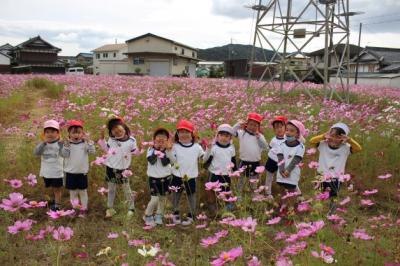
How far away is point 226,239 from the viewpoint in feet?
10.8

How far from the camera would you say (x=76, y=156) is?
3.96 metres

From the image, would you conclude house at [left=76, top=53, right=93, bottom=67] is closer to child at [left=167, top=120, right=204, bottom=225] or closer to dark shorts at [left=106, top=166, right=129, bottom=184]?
dark shorts at [left=106, top=166, right=129, bottom=184]

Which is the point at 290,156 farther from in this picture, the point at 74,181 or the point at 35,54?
the point at 35,54

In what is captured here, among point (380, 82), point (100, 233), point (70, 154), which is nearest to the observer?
point (100, 233)

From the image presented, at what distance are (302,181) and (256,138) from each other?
87 cm

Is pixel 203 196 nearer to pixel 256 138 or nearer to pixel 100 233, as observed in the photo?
pixel 256 138

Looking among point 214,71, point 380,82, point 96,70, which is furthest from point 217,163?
point 96,70

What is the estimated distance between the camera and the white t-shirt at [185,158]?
12.6ft

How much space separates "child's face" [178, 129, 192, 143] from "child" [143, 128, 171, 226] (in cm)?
13

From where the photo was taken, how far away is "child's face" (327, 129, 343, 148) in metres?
3.78

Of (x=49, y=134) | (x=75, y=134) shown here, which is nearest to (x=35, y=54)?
(x=49, y=134)

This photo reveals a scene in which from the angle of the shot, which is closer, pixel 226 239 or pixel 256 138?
pixel 226 239

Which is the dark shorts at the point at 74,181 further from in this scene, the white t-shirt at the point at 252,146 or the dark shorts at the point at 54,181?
the white t-shirt at the point at 252,146

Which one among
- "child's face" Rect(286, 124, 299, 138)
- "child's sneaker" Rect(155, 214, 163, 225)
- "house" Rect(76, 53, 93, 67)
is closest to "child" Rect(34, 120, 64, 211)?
"child's sneaker" Rect(155, 214, 163, 225)
